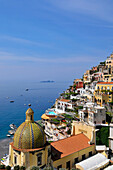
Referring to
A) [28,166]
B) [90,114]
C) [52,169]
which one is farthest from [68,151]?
[90,114]

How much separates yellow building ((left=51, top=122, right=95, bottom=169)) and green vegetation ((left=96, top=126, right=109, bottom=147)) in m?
7.24

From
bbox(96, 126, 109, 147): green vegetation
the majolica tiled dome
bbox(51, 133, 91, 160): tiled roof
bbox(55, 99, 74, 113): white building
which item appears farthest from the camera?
bbox(55, 99, 74, 113): white building

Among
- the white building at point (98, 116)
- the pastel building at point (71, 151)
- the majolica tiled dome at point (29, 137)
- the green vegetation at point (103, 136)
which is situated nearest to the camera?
the majolica tiled dome at point (29, 137)

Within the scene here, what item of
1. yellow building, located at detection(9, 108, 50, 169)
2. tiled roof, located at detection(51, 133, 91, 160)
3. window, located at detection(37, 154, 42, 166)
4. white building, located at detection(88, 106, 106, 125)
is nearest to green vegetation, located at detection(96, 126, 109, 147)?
white building, located at detection(88, 106, 106, 125)

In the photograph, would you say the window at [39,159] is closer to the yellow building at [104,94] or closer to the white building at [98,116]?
the white building at [98,116]

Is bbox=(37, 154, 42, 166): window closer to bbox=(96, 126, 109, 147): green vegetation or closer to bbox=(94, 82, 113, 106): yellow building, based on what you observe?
bbox=(96, 126, 109, 147): green vegetation

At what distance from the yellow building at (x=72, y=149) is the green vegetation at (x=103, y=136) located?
7.24m

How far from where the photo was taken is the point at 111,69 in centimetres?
5878

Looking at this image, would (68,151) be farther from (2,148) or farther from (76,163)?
(2,148)

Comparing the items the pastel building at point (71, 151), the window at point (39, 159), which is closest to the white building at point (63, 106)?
the pastel building at point (71, 151)

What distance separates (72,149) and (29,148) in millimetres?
5244

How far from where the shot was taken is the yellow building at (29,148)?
14027 millimetres

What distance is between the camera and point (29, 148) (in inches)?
565

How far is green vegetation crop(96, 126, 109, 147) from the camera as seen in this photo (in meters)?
26.2
